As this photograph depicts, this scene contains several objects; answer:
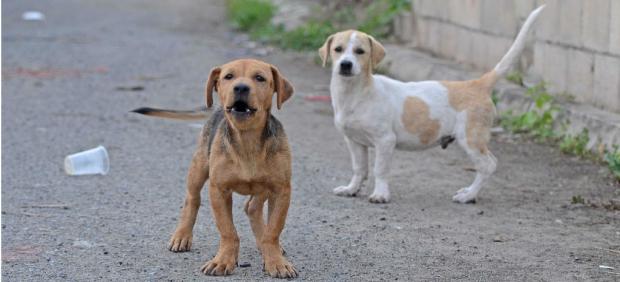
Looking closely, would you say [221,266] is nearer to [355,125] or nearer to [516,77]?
[355,125]

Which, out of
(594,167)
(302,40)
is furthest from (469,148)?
(302,40)

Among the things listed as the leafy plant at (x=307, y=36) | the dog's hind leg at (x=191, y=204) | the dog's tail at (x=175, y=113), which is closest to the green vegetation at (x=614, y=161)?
the dog's tail at (x=175, y=113)

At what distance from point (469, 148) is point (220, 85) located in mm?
2519

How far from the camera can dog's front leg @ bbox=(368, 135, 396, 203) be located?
6891 mm

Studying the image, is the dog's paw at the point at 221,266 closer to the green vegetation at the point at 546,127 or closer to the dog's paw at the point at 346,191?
the dog's paw at the point at 346,191

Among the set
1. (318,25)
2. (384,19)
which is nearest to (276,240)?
(384,19)

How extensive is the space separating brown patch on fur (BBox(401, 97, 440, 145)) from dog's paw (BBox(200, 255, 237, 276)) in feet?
7.84

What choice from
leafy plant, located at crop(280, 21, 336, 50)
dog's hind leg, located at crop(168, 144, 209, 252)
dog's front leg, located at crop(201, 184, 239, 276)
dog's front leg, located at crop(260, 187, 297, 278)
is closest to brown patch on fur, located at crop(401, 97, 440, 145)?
dog's hind leg, located at crop(168, 144, 209, 252)

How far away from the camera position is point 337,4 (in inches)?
668

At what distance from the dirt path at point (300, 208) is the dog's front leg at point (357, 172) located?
105 millimetres

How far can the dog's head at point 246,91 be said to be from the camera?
4.85m

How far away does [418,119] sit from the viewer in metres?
7.07

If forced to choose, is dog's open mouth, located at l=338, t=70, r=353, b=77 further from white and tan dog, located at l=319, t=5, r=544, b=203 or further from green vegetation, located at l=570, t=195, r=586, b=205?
green vegetation, located at l=570, t=195, r=586, b=205

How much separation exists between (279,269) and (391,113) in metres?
2.27
